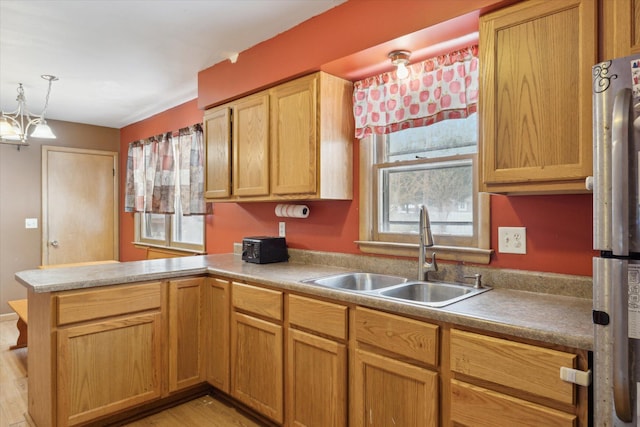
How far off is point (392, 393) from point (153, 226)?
158 inches

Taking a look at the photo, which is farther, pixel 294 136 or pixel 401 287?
pixel 294 136

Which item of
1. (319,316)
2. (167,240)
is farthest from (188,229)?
(319,316)

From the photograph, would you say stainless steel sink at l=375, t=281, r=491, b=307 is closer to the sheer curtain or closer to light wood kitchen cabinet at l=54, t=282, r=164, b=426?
light wood kitchen cabinet at l=54, t=282, r=164, b=426

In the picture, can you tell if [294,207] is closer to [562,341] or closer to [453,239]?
[453,239]

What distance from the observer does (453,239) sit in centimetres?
210

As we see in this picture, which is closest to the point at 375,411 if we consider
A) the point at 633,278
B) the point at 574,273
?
the point at 574,273

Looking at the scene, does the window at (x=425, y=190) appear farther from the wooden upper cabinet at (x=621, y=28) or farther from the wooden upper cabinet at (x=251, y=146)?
the wooden upper cabinet at (x=621, y=28)

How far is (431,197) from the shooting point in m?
2.25

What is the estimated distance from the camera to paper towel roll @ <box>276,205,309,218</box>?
2740 millimetres

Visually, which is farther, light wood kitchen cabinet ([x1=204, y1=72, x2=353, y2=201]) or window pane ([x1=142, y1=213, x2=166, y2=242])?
window pane ([x1=142, y1=213, x2=166, y2=242])

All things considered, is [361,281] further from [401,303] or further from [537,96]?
[537,96]

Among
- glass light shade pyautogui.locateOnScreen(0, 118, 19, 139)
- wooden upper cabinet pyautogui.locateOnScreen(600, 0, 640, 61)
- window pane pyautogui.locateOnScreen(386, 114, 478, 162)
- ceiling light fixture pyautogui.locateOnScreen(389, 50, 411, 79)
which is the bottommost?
window pane pyautogui.locateOnScreen(386, 114, 478, 162)

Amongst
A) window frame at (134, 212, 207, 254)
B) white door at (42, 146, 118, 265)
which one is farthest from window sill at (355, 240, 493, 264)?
white door at (42, 146, 118, 265)

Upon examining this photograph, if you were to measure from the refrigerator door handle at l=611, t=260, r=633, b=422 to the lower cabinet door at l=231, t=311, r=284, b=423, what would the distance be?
148 centimetres
